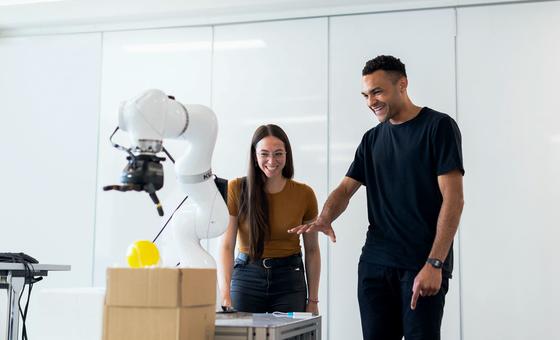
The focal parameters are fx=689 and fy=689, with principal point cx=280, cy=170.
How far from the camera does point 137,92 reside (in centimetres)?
473

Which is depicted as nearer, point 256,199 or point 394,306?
point 394,306

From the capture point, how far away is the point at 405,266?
221 cm

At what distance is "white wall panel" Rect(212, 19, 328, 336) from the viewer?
4406mm

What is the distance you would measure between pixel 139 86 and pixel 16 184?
1.16m

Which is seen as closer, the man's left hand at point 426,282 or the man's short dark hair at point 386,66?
the man's left hand at point 426,282

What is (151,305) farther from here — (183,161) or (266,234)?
(266,234)

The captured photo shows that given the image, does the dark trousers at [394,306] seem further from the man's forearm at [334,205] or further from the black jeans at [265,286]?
the black jeans at [265,286]

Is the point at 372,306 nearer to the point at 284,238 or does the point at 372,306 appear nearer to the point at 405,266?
the point at 405,266

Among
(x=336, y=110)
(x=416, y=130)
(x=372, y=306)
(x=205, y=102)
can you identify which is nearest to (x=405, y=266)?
(x=372, y=306)

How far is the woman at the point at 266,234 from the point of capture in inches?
112

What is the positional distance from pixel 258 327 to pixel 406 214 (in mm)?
702

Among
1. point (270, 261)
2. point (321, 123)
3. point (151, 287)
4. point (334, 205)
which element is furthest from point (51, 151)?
point (151, 287)

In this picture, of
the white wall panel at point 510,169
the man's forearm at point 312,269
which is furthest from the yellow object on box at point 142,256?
the white wall panel at point 510,169

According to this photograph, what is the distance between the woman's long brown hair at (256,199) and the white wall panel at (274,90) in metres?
1.34
